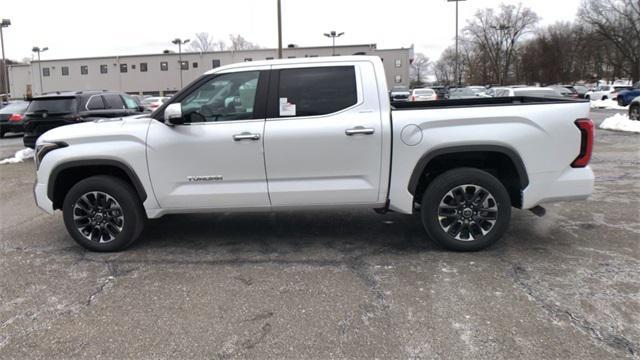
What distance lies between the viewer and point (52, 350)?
130 inches

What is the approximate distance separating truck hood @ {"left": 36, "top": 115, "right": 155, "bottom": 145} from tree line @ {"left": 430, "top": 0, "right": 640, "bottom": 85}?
64.3 m

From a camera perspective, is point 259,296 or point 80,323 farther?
point 259,296

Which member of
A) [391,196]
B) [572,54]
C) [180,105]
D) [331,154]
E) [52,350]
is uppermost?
[572,54]

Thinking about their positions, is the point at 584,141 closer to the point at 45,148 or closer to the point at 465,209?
the point at 465,209

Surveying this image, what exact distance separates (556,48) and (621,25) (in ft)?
33.4

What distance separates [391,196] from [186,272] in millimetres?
2040

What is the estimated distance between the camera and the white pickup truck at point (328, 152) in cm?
465

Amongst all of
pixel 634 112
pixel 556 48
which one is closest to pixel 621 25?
pixel 556 48

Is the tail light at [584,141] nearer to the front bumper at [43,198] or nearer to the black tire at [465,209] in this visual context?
the black tire at [465,209]

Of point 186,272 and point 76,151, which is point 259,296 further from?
point 76,151

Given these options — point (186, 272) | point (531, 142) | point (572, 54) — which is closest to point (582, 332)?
point (531, 142)

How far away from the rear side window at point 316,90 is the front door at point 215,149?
0.23m

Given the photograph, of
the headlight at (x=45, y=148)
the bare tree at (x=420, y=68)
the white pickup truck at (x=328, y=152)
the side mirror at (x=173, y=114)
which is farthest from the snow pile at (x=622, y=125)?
the bare tree at (x=420, y=68)

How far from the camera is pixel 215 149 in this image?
4777mm
